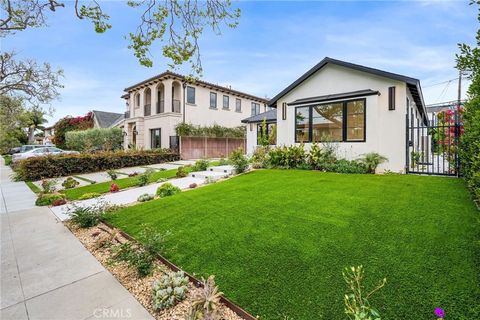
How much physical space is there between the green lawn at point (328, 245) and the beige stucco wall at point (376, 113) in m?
3.19

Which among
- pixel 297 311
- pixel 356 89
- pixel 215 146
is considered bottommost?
pixel 297 311

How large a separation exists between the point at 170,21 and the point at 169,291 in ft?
17.2

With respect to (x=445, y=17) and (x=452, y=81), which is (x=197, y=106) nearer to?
(x=445, y=17)

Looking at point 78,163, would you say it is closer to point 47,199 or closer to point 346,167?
point 47,199

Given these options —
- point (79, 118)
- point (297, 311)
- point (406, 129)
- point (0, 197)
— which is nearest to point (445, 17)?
point (406, 129)

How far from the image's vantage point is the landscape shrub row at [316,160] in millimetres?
9141

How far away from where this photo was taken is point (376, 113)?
30.3ft

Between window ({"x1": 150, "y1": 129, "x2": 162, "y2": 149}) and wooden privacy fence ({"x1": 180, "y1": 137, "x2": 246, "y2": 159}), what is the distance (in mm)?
2768

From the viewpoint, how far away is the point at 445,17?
21.8 ft

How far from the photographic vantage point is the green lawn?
7.59 feet

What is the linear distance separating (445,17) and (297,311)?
29.8 feet

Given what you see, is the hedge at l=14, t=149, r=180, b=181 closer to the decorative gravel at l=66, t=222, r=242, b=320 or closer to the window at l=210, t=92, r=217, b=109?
the window at l=210, t=92, r=217, b=109

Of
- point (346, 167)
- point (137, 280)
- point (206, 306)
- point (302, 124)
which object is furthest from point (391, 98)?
point (137, 280)

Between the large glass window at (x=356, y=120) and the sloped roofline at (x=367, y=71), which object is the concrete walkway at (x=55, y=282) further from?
the sloped roofline at (x=367, y=71)
